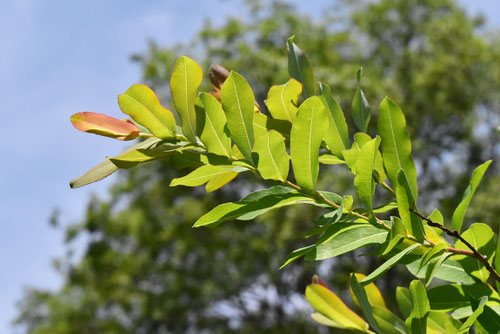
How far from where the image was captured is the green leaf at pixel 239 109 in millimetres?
542

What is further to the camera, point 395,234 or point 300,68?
point 300,68

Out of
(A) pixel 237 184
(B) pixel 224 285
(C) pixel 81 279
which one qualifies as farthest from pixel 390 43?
(C) pixel 81 279

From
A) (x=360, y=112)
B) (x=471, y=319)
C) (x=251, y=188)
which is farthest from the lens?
(x=251, y=188)

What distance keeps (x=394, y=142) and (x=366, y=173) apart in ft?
0.28

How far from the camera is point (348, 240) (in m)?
0.54

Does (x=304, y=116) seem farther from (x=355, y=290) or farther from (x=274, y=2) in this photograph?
(x=274, y=2)

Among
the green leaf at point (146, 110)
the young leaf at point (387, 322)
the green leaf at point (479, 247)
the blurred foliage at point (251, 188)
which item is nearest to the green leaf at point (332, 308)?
the young leaf at point (387, 322)

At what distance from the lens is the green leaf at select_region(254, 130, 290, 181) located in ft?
1.78

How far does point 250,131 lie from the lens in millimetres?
556

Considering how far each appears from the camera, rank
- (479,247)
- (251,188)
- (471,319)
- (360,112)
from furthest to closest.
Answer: (251,188) < (360,112) < (479,247) < (471,319)

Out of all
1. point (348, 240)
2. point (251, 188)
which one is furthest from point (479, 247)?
point (251, 188)

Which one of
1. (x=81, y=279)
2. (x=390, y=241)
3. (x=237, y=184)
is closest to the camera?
(x=390, y=241)

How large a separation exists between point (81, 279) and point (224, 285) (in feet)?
13.1

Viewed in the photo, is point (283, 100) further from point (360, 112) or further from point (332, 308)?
point (332, 308)
